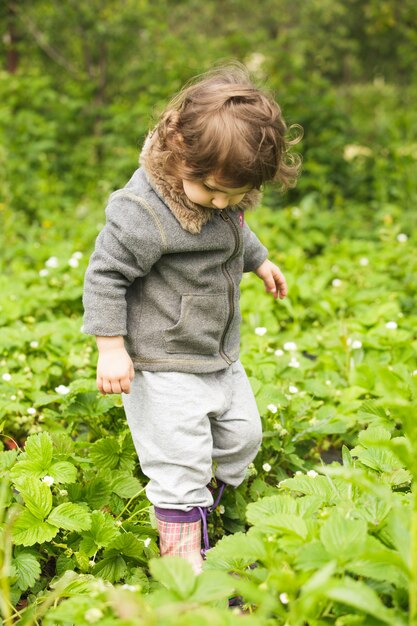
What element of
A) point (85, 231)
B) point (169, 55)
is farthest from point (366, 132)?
point (85, 231)

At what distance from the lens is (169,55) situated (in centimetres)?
669

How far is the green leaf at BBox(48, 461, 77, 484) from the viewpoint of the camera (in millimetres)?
1864

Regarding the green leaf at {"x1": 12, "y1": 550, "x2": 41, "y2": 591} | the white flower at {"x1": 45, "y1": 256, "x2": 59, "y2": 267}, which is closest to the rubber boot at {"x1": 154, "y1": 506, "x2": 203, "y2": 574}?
the green leaf at {"x1": 12, "y1": 550, "x2": 41, "y2": 591}

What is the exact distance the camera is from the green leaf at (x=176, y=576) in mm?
1182

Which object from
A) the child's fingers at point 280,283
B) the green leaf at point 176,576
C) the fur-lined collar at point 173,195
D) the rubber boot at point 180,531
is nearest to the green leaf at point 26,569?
the rubber boot at point 180,531

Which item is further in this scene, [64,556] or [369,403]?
[369,403]

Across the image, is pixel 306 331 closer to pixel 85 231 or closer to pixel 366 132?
pixel 85 231

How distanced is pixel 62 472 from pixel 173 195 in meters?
0.81

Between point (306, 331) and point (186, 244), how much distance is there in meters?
1.83

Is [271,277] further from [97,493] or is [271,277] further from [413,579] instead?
[413,579]

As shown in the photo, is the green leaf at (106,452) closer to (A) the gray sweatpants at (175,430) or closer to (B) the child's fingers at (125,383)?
(A) the gray sweatpants at (175,430)

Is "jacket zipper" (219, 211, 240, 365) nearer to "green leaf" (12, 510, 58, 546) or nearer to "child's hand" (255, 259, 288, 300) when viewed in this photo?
"child's hand" (255, 259, 288, 300)

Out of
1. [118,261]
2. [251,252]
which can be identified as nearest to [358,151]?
[251,252]

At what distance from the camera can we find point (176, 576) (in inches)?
46.9
